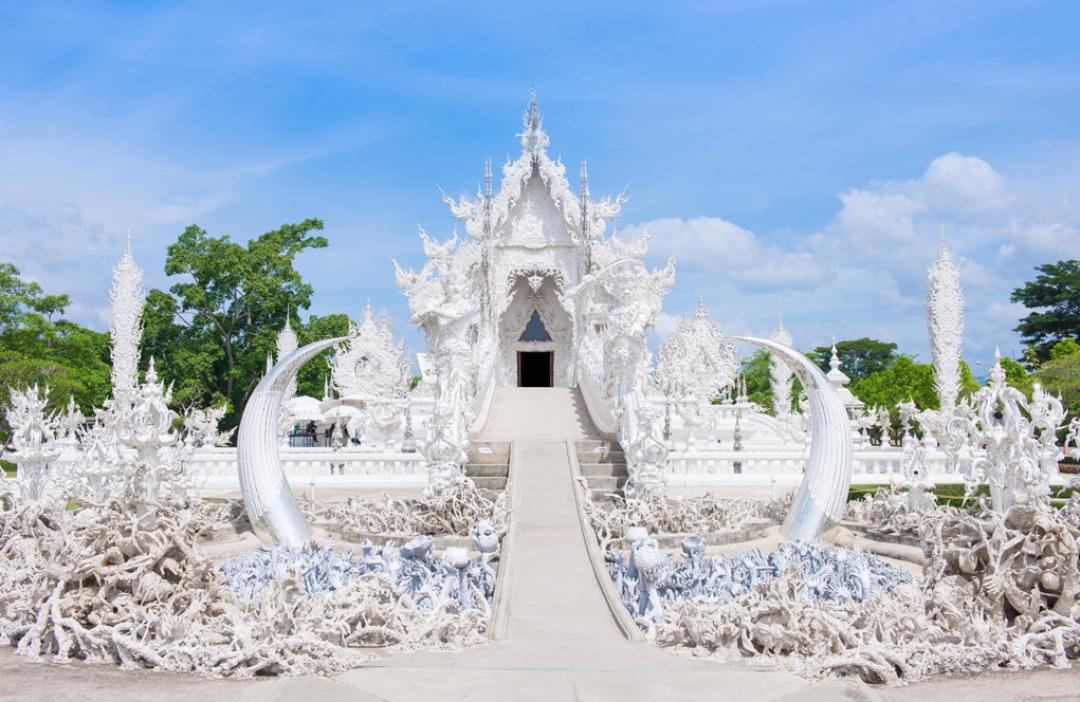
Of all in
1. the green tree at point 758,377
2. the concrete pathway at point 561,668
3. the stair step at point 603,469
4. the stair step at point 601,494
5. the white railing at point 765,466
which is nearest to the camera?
the concrete pathway at point 561,668

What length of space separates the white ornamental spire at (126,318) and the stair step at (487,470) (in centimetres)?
1959

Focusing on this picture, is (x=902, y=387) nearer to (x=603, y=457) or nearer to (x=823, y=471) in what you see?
(x=603, y=457)

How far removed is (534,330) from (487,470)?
37.8 ft

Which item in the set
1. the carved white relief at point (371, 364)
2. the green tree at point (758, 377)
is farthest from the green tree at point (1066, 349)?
the carved white relief at point (371, 364)

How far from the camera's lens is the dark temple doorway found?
24.2m

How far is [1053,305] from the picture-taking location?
122 feet

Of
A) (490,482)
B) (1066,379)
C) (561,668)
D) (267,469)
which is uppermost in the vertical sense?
(1066,379)

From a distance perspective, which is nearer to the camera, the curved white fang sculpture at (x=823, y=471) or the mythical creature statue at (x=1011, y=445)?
the mythical creature statue at (x=1011, y=445)

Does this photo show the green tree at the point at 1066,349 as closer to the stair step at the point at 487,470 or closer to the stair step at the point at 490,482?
the stair step at the point at 487,470

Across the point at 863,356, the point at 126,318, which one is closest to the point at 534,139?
the point at 126,318

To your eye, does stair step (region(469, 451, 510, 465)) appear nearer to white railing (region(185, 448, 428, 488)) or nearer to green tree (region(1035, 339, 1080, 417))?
white railing (region(185, 448, 428, 488))

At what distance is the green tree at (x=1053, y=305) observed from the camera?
3603 cm

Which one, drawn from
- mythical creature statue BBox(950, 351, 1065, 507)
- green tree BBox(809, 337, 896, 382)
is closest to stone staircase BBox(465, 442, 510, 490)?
→ mythical creature statue BBox(950, 351, 1065, 507)

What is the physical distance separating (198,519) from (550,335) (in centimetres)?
1460
